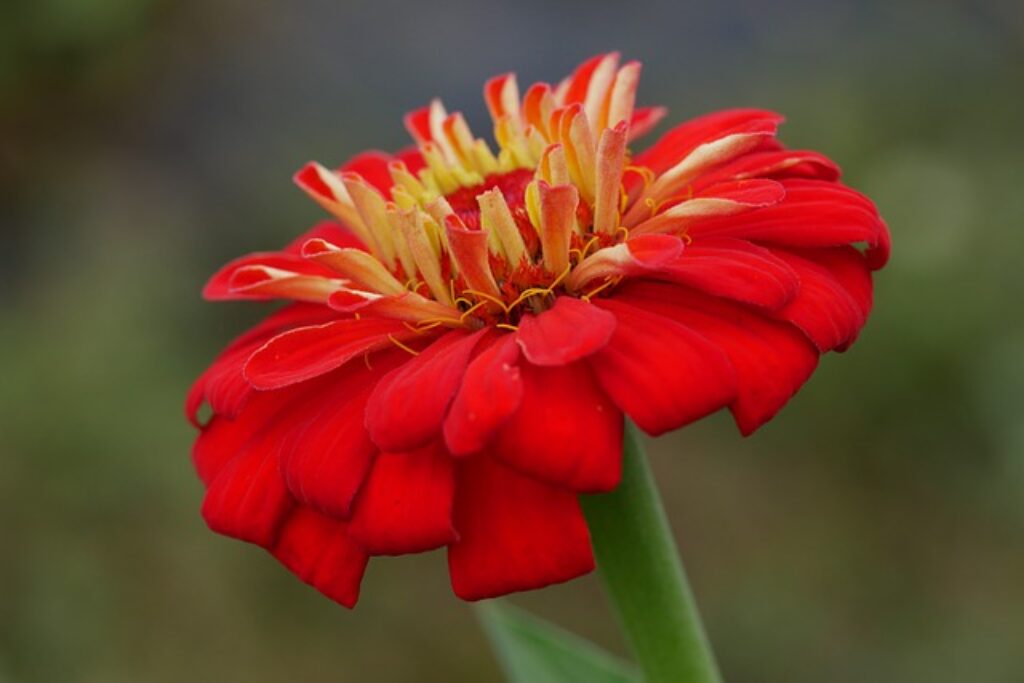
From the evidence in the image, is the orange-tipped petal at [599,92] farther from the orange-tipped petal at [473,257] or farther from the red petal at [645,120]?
the orange-tipped petal at [473,257]

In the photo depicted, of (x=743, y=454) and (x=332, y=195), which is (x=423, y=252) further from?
(x=743, y=454)

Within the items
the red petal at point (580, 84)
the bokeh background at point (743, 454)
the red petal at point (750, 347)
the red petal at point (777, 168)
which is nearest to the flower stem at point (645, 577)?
the red petal at point (750, 347)

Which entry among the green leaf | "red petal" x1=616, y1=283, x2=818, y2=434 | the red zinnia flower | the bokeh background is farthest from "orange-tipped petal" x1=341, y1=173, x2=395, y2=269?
the bokeh background

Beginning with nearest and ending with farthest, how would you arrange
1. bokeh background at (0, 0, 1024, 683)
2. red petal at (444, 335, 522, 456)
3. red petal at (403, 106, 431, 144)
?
red petal at (444, 335, 522, 456) → red petal at (403, 106, 431, 144) → bokeh background at (0, 0, 1024, 683)

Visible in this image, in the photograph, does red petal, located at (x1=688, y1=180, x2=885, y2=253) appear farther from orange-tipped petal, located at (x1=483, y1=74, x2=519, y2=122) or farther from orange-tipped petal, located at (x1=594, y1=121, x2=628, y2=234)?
orange-tipped petal, located at (x1=483, y1=74, x2=519, y2=122)

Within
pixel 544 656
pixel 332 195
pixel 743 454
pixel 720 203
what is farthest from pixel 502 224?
pixel 743 454
